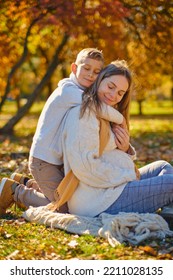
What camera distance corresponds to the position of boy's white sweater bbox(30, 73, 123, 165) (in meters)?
5.54

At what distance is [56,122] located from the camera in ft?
18.4

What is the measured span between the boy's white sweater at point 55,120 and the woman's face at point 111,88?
18cm

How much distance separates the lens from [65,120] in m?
5.54

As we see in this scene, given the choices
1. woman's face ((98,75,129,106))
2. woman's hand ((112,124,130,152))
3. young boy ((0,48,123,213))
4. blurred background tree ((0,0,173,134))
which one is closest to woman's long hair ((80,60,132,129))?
woman's face ((98,75,129,106))

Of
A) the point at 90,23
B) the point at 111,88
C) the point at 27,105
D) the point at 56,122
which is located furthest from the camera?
the point at 27,105

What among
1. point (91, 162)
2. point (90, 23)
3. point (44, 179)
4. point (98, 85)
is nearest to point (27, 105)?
point (90, 23)

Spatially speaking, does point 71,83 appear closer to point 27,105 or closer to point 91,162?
point 91,162

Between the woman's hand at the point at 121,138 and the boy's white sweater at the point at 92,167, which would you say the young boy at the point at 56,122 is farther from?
the boy's white sweater at the point at 92,167

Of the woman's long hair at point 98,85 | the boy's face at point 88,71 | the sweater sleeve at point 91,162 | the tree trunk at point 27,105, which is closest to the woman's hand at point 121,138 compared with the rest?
the sweater sleeve at point 91,162

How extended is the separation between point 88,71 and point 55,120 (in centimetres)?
55

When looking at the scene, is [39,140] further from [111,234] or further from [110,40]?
[110,40]

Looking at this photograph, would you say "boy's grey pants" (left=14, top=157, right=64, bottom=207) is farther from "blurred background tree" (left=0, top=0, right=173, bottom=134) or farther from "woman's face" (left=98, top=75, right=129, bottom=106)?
"blurred background tree" (left=0, top=0, right=173, bottom=134)

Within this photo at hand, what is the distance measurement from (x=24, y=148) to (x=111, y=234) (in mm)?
6975
